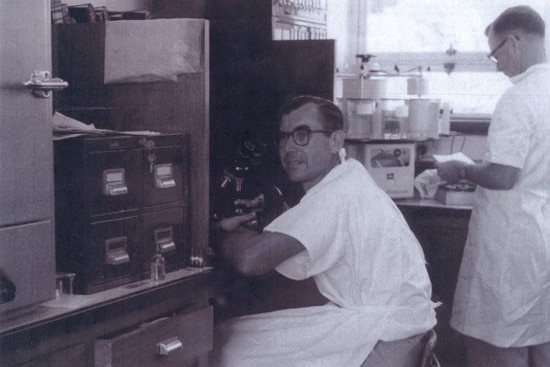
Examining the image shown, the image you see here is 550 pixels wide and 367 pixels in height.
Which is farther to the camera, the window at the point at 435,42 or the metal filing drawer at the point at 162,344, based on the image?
the window at the point at 435,42

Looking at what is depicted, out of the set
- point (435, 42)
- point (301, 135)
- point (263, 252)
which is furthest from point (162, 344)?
point (435, 42)

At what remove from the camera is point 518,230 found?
287 cm

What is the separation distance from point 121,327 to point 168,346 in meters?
0.14

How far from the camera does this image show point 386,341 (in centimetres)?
212

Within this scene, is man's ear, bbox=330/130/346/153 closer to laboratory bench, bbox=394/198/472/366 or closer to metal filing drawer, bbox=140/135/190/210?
metal filing drawer, bbox=140/135/190/210

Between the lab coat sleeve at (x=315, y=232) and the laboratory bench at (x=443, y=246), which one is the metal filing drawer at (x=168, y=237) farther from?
the laboratory bench at (x=443, y=246)

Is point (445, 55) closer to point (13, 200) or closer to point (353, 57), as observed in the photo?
point (353, 57)

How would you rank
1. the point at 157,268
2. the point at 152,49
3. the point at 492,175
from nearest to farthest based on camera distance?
1. the point at 157,268
2. the point at 152,49
3. the point at 492,175

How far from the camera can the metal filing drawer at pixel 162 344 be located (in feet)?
5.65

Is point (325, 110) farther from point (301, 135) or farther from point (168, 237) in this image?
point (168, 237)

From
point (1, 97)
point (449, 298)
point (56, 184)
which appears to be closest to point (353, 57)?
point (449, 298)

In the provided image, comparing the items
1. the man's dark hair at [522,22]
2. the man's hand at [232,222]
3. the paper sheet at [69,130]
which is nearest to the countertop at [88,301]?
the man's hand at [232,222]

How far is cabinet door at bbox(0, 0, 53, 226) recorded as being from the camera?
1.49 m

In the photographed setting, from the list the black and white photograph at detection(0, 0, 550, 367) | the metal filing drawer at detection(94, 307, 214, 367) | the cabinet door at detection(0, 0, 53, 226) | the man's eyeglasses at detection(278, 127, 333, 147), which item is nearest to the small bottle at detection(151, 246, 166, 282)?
the black and white photograph at detection(0, 0, 550, 367)
